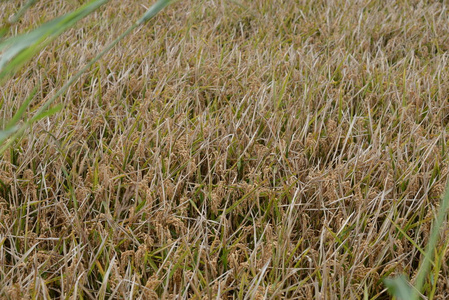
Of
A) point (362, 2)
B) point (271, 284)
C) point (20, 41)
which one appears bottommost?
point (362, 2)

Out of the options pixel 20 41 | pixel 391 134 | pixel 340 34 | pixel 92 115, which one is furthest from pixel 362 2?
pixel 20 41

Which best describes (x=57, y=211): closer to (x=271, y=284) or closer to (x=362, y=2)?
(x=271, y=284)

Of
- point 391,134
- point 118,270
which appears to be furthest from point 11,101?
point 391,134

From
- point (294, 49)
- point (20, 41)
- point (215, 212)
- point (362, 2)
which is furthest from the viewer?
point (362, 2)

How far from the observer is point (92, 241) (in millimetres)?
1080

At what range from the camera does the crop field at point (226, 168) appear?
39.4 inches

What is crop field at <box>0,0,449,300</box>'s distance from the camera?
39.4 inches

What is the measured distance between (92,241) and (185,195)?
242 millimetres

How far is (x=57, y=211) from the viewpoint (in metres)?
1.16

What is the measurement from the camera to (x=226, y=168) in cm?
138

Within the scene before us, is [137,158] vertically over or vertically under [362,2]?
over

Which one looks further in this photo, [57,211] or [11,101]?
[11,101]

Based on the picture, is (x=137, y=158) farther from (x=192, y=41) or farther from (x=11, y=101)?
(x=192, y=41)

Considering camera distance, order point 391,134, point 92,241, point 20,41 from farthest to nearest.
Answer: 1. point 391,134
2. point 92,241
3. point 20,41
